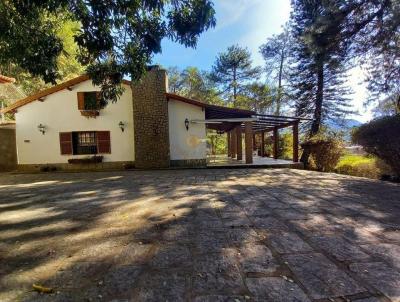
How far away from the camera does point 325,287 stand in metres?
1.98

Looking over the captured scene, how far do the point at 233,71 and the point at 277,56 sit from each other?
5090 millimetres

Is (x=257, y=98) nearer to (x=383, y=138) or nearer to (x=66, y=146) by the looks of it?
(x=66, y=146)

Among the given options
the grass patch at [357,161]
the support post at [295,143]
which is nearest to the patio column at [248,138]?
the support post at [295,143]

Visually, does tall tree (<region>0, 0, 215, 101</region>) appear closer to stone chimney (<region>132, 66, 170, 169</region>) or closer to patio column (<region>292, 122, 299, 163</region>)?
stone chimney (<region>132, 66, 170, 169</region>)

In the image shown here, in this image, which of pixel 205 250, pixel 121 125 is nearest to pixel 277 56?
pixel 121 125

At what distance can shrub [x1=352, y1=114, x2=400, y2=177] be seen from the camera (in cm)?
780

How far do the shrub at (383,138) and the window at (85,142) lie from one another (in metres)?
10.3

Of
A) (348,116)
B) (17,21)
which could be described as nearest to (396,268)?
(17,21)

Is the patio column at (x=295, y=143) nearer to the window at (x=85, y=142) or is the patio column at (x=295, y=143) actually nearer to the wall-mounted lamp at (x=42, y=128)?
the window at (x=85, y=142)

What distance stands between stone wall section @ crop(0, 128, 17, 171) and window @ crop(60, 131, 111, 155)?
3.31m

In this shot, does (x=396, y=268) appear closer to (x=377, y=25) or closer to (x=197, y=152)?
(x=377, y=25)

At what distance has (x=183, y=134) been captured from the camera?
44.1ft

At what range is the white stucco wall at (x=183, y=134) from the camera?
13422 mm

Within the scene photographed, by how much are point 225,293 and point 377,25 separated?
10300 millimetres
